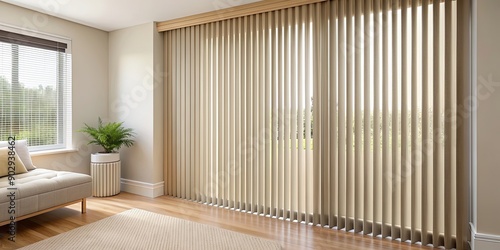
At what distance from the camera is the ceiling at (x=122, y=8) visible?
11.1 ft

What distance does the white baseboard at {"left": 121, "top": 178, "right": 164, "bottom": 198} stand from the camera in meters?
4.16

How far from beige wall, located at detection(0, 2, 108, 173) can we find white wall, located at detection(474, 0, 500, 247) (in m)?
4.59

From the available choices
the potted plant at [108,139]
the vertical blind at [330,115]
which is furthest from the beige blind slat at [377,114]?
the potted plant at [108,139]

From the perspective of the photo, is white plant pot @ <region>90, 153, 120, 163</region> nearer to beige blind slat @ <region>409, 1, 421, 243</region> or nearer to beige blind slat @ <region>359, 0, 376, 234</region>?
beige blind slat @ <region>359, 0, 376, 234</region>

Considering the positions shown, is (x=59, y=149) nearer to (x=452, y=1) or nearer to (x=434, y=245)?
(x=434, y=245)

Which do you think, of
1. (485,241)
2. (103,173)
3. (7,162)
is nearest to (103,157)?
(103,173)

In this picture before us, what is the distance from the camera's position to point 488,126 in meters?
2.34

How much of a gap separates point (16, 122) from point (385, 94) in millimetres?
4172

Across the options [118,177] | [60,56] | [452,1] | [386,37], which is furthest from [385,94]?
[60,56]

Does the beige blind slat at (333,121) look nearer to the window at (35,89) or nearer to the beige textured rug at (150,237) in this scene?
the beige textured rug at (150,237)

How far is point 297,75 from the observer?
3.23m

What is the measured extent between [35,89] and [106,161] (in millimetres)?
1257

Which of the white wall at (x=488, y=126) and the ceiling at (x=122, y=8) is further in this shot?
the ceiling at (x=122, y=8)

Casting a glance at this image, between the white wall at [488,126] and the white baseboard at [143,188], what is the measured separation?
360cm
